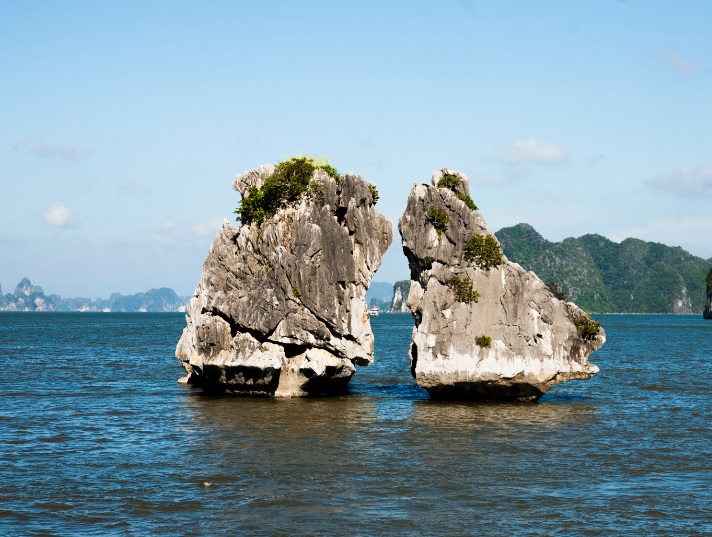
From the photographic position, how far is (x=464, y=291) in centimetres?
3797

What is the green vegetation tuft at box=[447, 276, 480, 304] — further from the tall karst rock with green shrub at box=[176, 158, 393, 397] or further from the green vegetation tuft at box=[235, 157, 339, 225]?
the green vegetation tuft at box=[235, 157, 339, 225]

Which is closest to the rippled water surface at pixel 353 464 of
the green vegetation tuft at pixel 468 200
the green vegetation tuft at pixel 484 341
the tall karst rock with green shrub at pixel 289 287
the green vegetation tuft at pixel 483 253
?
the tall karst rock with green shrub at pixel 289 287

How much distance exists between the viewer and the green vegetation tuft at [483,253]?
38.4 metres

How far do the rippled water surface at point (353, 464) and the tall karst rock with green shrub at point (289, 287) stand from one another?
1.88 metres

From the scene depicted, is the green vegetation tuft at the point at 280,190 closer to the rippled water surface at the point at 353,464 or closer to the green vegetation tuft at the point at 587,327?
the rippled water surface at the point at 353,464

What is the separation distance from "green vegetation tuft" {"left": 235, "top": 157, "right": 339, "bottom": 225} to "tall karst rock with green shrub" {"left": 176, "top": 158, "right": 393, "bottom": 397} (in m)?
0.05

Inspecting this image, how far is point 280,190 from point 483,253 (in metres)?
10.0

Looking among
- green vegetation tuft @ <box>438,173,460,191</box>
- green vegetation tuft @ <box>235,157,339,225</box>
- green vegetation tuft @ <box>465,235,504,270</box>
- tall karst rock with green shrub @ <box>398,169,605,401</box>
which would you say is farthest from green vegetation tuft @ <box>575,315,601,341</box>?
green vegetation tuft @ <box>235,157,339,225</box>

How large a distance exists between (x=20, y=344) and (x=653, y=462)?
78.8 metres

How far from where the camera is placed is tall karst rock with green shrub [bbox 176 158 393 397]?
128 ft

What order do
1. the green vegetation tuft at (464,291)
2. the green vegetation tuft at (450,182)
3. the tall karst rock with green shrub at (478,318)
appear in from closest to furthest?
the tall karst rock with green shrub at (478,318)
the green vegetation tuft at (464,291)
the green vegetation tuft at (450,182)

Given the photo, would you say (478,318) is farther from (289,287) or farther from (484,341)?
(289,287)

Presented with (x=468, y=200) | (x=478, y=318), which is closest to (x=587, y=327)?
(x=478, y=318)

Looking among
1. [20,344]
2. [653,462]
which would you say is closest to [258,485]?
[653,462]
